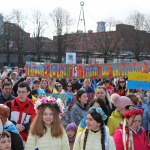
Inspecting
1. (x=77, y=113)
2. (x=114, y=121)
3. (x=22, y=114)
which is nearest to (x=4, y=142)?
(x=22, y=114)

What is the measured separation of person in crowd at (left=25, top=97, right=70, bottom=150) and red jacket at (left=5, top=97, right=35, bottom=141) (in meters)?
0.96

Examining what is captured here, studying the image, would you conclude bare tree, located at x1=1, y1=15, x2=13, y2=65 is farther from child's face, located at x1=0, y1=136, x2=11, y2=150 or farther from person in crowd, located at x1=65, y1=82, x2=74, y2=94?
child's face, located at x1=0, y1=136, x2=11, y2=150

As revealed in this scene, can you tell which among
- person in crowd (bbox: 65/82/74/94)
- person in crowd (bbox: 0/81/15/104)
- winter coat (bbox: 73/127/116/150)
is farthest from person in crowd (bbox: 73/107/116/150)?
person in crowd (bbox: 65/82/74/94)

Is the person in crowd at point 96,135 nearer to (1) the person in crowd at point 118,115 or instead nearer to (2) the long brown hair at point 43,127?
(2) the long brown hair at point 43,127

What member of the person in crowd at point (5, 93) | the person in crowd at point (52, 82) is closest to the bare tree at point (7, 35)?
the person in crowd at point (52, 82)

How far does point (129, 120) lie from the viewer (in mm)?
4941

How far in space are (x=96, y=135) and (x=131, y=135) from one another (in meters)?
0.49

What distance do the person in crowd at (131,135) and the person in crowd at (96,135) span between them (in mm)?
199

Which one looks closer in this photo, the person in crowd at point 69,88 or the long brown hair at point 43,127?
the long brown hair at point 43,127

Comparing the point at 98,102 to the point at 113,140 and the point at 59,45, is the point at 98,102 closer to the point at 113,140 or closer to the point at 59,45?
the point at 113,140

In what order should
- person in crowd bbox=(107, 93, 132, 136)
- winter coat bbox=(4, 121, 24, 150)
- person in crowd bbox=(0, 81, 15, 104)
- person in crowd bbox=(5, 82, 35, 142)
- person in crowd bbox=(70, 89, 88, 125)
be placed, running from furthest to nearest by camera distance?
1. person in crowd bbox=(70, 89, 88, 125)
2. person in crowd bbox=(0, 81, 15, 104)
3. person in crowd bbox=(107, 93, 132, 136)
4. person in crowd bbox=(5, 82, 35, 142)
5. winter coat bbox=(4, 121, 24, 150)

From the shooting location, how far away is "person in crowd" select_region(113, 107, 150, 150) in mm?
4828

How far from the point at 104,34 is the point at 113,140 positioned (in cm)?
6200

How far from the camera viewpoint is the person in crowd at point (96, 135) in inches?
184
